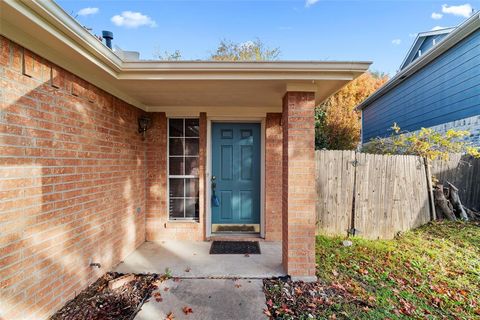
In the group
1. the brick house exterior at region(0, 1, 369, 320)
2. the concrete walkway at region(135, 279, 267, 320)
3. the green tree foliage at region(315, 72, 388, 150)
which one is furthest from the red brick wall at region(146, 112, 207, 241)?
the green tree foliage at region(315, 72, 388, 150)

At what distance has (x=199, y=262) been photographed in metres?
3.21

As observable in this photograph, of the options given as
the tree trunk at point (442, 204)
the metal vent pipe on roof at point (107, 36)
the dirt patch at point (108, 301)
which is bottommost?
the dirt patch at point (108, 301)

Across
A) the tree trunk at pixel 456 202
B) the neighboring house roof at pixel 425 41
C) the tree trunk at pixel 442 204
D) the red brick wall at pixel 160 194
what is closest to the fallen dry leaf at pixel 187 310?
the red brick wall at pixel 160 194

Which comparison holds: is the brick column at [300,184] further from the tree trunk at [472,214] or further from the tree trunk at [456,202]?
the tree trunk at [472,214]

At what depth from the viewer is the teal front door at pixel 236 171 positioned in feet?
13.9

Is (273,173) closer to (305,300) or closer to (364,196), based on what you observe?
(364,196)

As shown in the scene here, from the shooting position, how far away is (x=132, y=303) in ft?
7.72

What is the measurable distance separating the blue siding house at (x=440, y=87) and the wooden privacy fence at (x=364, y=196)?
2.58 metres

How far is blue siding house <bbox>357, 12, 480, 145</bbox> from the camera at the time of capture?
16.9 ft

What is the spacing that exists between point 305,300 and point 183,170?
2765 mm

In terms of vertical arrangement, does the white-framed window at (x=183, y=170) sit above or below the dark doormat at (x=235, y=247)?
above

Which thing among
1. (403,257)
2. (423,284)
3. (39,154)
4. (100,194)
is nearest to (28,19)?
(39,154)

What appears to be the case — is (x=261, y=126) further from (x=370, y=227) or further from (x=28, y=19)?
(x=28, y=19)

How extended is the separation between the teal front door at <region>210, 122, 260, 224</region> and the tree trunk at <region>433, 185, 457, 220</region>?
3458 millimetres
